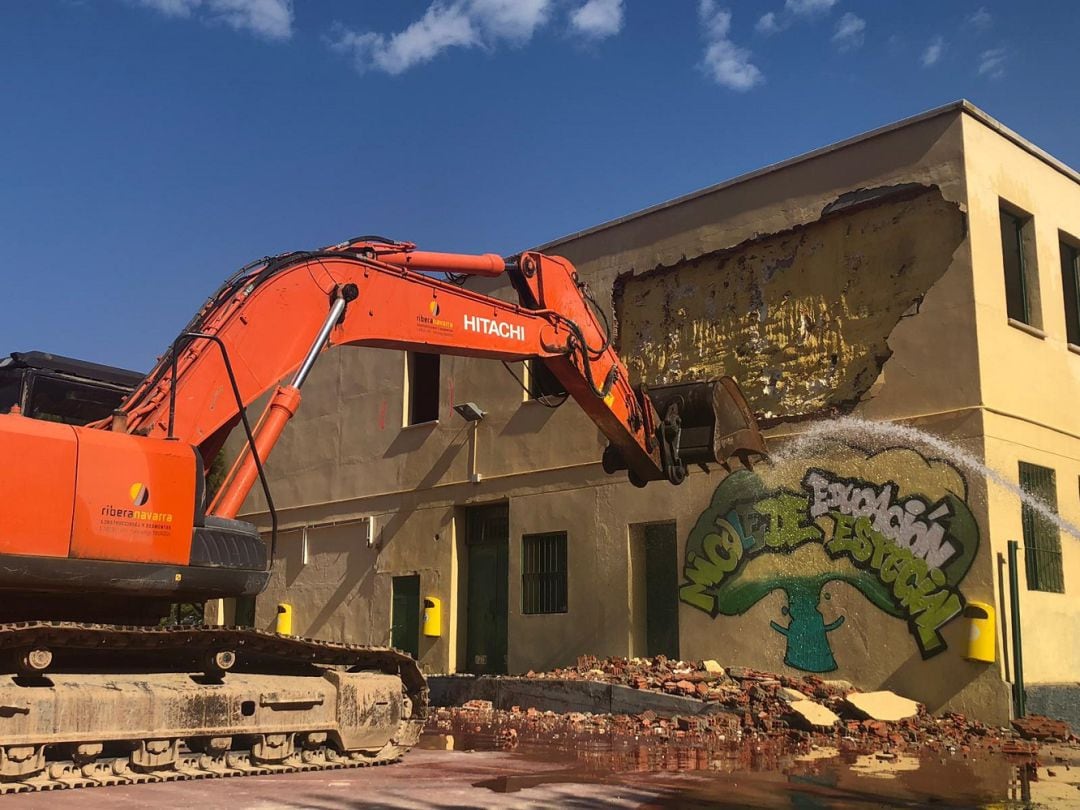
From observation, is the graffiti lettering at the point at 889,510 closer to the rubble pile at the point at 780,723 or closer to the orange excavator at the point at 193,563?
the rubble pile at the point at 780,723

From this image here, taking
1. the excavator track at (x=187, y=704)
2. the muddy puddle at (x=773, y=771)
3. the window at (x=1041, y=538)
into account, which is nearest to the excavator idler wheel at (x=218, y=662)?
the excavator track at (x=187, y=704)

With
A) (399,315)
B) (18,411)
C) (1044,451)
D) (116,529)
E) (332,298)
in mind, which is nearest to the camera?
(116,529)

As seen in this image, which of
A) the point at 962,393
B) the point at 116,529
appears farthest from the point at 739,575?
the point at 116,529

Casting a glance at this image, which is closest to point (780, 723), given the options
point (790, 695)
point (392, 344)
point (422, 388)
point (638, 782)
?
point (790, 695)

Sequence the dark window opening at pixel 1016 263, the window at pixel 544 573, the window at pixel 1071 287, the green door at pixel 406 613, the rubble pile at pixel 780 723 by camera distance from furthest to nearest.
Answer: the green door at pixel 406 613, the window at pixel 544 573, the window at pixel 1071 287, the dark window opening at pixel 1016 263, the rubble pile at pixel 780 723

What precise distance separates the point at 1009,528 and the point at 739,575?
380cm

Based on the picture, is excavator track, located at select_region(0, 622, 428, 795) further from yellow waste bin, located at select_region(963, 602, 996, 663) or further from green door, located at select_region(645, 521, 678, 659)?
green door, located at select_region(645, 521, 678, 659)

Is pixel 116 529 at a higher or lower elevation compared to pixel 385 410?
lower

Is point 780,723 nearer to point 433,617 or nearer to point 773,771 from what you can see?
point 773,771

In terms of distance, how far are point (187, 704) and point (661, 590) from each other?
10592 millimetres

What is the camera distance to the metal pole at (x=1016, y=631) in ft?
43.2

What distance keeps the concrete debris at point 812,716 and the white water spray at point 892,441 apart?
3.64m

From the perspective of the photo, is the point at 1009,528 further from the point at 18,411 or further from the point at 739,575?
the point at 18,411

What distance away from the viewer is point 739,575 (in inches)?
632
